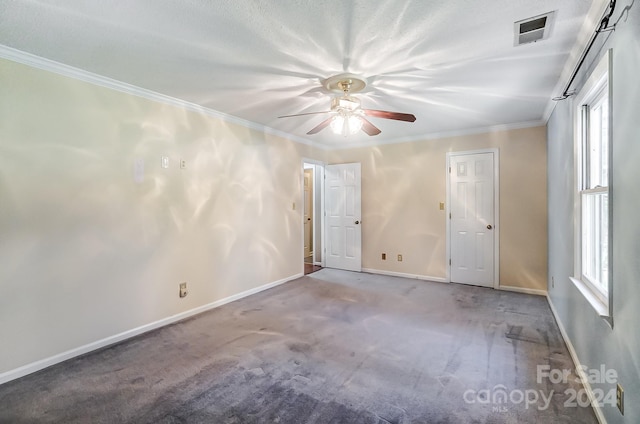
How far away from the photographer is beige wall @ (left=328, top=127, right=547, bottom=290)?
4230 millimetres

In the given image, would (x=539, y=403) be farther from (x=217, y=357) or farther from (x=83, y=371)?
(x=83, y=371)

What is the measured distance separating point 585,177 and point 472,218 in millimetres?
2302

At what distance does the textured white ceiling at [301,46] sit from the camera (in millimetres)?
1793

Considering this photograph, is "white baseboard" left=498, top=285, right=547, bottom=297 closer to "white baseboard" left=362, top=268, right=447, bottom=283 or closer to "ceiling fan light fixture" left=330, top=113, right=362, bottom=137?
"white baseboard" left=362, top=268, right=447, bottom=283

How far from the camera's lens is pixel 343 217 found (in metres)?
Result: 5.78

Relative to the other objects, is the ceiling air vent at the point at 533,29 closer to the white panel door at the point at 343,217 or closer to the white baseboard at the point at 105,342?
the white panel door at the point at 343,217

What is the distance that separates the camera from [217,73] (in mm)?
2641

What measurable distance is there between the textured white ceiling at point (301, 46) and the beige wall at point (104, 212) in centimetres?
38

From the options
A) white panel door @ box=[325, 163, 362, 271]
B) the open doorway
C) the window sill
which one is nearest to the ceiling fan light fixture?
the window sill

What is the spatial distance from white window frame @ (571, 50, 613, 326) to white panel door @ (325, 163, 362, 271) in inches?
134

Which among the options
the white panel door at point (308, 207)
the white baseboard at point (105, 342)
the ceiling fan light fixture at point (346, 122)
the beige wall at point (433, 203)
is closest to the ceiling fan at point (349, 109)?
the ceiling fan light fixture at point (346, 122)

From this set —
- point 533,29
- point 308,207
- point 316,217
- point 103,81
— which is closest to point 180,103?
point 103,81

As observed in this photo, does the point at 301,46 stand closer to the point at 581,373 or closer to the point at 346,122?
the point at 346,122

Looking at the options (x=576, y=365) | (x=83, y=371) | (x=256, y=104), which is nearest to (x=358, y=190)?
(x=256, y=104)
